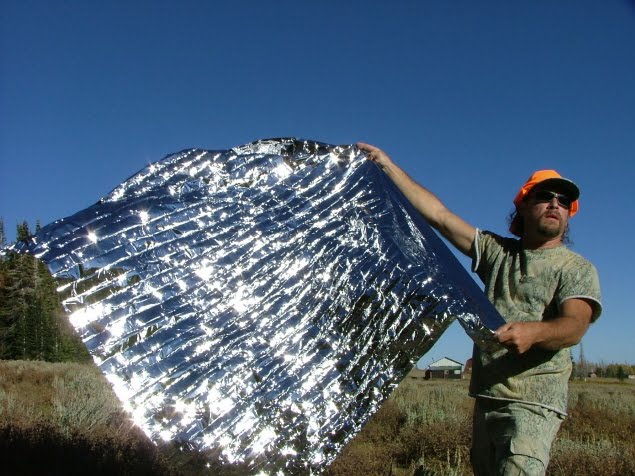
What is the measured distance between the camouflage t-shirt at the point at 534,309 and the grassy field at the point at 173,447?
130 centimetres

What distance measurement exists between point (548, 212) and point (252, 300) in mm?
1577

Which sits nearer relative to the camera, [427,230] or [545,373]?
[545,373]

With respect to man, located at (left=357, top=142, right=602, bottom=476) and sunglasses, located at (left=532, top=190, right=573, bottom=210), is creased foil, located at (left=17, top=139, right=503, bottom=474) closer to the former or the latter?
man, located at (left=357, top=142, right=602, bottom=476)

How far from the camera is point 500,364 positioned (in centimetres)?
293

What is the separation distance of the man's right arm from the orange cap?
13.8 inches

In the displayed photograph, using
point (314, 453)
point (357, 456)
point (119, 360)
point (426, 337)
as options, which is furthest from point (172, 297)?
point (357, 456)

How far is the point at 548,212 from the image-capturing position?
3.16 meters

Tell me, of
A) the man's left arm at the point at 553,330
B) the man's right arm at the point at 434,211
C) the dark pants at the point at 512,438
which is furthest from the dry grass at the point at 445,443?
the man's left arm at the point at 553,330

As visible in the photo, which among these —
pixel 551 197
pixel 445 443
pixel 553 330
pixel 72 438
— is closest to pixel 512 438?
pixel 553 330

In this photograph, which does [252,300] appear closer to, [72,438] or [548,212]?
[548,212]

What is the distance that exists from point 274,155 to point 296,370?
38.6 inches

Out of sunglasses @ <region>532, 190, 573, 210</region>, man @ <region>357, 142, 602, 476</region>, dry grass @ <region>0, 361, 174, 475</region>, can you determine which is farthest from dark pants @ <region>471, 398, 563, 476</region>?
dry grass @ <region>0, 361, 174, 475</region>

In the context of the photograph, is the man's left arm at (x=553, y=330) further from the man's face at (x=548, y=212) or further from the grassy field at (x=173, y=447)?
the grassy field at (x=173, y=447)

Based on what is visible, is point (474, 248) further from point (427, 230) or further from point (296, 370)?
point (296, 370)
